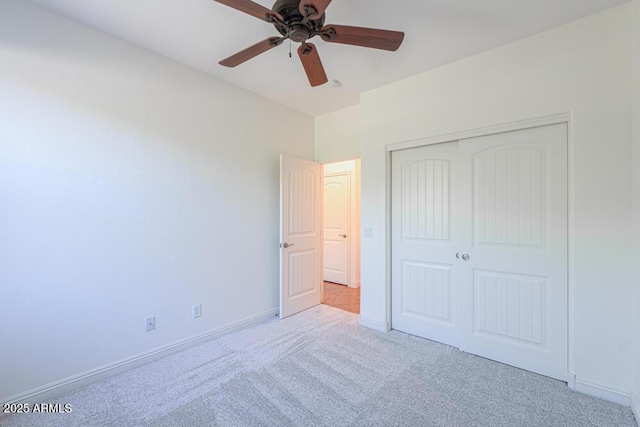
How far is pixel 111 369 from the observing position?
221 centimetres

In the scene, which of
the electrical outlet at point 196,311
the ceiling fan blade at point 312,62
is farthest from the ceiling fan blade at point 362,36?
the electrical outlet at point 196,311

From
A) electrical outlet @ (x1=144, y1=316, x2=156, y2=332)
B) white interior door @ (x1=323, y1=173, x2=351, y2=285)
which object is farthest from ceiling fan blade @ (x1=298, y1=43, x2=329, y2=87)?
white interior door @ (x1=323, y1=173, x2=351, y2=285)

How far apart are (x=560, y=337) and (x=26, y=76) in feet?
13.9

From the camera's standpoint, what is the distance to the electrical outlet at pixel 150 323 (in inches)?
95.5

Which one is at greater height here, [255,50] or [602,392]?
[255,50]

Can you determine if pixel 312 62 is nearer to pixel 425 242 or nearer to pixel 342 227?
pixel 425 242

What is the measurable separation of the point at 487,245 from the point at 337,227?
9.74ft

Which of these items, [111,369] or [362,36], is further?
[111,369]

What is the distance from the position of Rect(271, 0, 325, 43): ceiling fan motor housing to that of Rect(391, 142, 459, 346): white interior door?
174 cm

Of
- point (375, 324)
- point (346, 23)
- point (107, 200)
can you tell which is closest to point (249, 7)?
point (346, 23)

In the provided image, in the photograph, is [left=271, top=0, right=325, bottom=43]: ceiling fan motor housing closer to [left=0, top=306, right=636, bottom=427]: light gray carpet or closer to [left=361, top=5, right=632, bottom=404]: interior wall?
[left=361, top=5, right=632, bottom=404]: interior wall

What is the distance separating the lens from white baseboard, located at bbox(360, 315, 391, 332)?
9.96 ft

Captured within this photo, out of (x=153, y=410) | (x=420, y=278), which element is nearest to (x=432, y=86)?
(x=420, y=278)

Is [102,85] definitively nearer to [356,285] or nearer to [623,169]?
[623,169]
